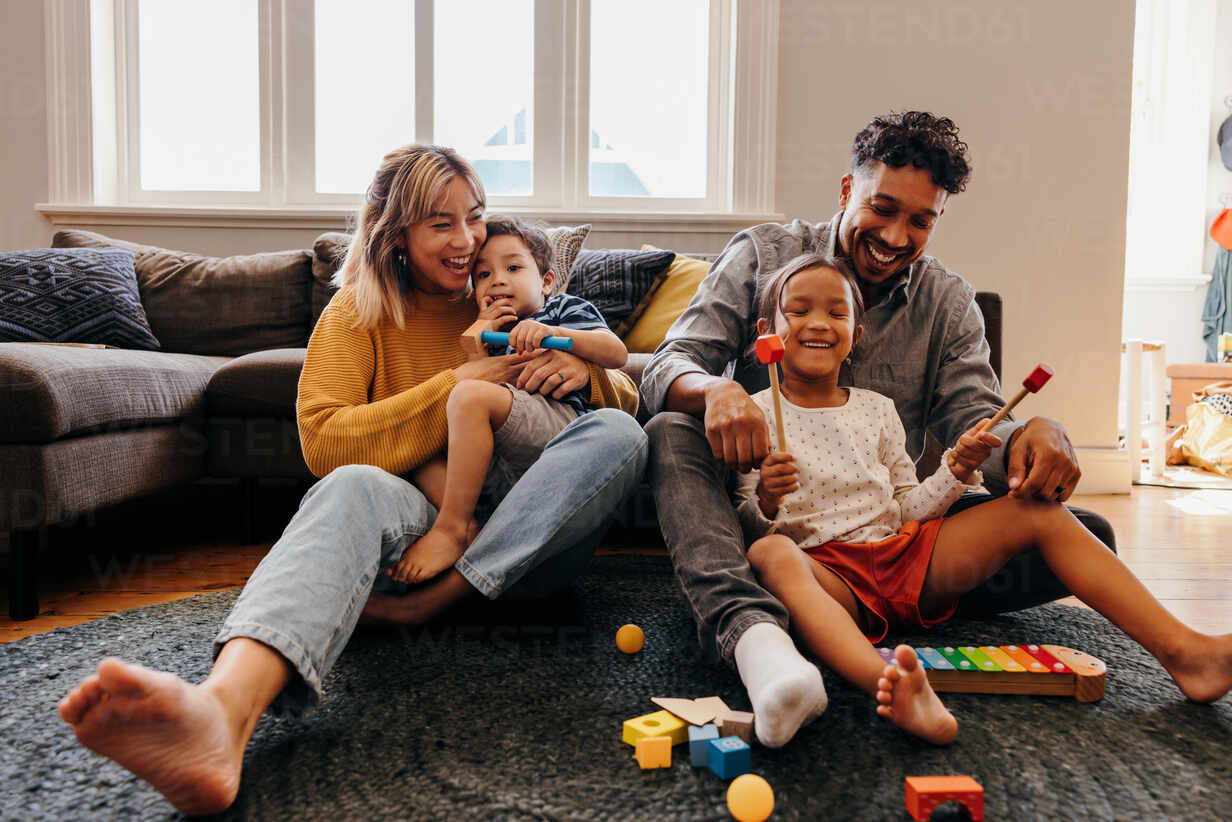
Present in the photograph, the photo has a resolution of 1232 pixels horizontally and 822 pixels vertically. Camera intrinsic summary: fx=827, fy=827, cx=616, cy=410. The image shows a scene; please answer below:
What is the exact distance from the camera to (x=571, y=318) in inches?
51.9

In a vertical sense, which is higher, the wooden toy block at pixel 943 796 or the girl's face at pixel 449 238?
the girl's face at pixel 449 238

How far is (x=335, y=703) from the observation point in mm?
955

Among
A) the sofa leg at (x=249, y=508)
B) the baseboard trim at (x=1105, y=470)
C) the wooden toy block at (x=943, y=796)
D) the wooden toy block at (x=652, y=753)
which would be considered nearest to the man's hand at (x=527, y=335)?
the wooden toy block at (x=652, y=753)

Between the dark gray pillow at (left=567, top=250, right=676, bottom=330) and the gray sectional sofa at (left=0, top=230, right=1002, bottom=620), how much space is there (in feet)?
0.84

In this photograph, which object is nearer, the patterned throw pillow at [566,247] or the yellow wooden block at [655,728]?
the yellow wooden block at [655,728]

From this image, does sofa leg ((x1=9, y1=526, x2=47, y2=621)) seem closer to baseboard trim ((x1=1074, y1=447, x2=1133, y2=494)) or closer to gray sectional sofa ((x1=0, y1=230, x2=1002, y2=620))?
gray sectional sofa ((x1=0, y1=230, x2=1002, y2=620))

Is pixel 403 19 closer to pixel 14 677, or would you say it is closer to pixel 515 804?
pixel 14 677

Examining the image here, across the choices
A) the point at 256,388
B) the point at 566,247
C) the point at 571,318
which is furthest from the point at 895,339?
the point at 256,388

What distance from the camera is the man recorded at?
939 millimetres

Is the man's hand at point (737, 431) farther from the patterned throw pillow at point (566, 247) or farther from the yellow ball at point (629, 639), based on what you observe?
the patterned throw pillow at point (566, 247)

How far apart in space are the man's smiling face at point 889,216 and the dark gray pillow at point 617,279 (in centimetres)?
80

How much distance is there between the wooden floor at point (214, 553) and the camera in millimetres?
1436

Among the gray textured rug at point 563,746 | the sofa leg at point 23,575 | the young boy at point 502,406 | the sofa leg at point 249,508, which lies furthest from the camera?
the sofa leg at point 249,508

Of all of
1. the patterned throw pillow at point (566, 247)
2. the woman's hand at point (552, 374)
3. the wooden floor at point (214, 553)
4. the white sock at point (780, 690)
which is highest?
the patterned throw pillow at point (566, 247)
